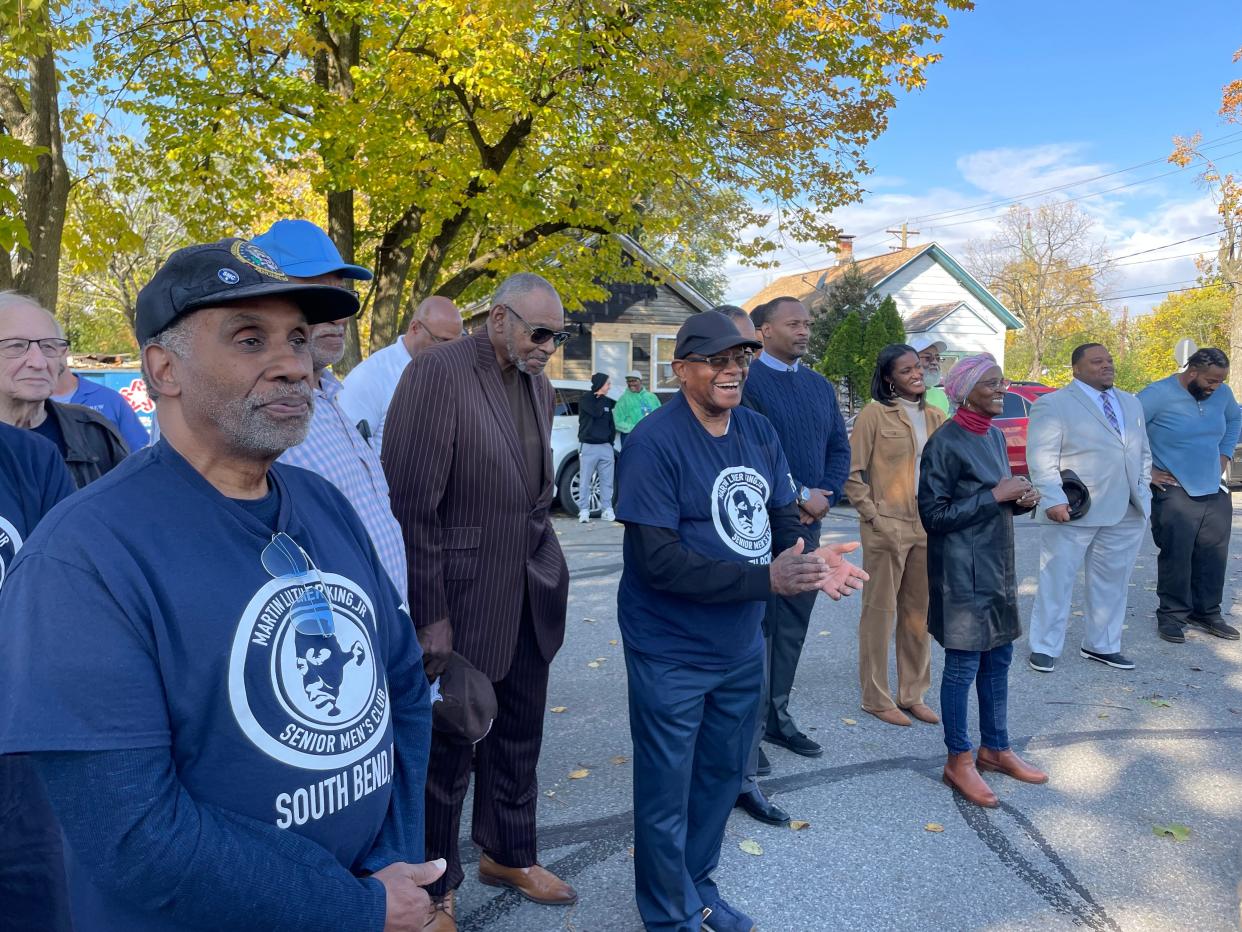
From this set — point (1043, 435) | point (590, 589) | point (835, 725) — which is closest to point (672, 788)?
point (835, 725)

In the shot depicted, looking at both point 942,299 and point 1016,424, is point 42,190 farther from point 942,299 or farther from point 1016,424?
point 942,299

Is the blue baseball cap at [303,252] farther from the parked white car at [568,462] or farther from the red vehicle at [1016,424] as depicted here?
the red vehicle at [1016,424]

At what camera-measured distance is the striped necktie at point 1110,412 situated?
240 inches

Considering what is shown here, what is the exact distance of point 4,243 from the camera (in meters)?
4.95

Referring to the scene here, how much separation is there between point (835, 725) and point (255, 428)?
13.9ft

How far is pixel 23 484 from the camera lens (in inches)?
88.5

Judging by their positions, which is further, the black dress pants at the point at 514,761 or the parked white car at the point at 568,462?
the parked white car at the point at 568,462

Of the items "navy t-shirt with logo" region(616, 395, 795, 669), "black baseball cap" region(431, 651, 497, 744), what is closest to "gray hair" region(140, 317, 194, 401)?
"black baseball cap" region(431, 651, 497, 744)

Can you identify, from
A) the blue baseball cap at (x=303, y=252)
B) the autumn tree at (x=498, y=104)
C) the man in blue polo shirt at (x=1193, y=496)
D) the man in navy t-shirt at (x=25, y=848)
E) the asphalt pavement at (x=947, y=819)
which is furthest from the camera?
the autumn tree at (x=498, y=104)

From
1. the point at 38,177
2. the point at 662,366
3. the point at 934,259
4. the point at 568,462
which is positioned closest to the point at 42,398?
the point at 38,177

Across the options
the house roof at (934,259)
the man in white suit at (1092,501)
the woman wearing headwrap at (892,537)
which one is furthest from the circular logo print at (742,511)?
the house roof at (934,259)

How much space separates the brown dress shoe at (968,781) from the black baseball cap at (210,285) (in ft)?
11.9

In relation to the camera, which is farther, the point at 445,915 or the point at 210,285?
the point at 445,915

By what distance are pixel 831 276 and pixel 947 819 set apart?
35.9 metres
